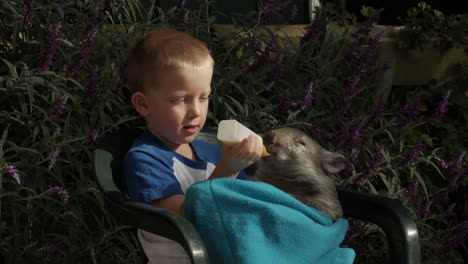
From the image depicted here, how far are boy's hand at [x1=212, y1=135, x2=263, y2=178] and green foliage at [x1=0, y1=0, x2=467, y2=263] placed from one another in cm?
81

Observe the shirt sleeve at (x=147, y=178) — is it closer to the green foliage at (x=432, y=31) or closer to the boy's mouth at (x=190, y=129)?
the boy's mouth at (x=190, y=129)

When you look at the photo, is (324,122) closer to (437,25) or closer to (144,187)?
(437,25)

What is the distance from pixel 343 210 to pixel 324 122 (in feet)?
4.10

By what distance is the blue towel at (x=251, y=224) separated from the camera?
6.07 ft

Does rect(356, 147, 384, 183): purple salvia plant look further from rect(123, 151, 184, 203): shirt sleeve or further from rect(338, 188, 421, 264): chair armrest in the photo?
rect(123, 151, 184, 203): shirt sleeve

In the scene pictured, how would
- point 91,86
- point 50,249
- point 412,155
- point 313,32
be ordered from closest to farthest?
1. point 50,249
2. point 91,86
3. point 412,155
4. point 313,32

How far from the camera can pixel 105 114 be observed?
2953 millimetres

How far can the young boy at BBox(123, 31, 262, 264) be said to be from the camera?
6.51 ft

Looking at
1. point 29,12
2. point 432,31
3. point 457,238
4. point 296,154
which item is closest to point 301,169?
point 296,154

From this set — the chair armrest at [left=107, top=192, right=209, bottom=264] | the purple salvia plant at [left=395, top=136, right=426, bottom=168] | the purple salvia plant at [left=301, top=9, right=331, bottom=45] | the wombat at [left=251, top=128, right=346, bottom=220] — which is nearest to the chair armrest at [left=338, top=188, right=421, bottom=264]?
the wombat at [left=251, top=128, right=346, bottom=220]

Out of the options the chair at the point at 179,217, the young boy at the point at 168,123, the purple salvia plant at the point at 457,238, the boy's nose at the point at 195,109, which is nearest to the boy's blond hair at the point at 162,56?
the young boy at the point at 168,123

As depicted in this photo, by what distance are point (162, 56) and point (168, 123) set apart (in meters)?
0.20

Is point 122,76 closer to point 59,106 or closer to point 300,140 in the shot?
point 59,106

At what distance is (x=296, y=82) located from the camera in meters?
3.58
